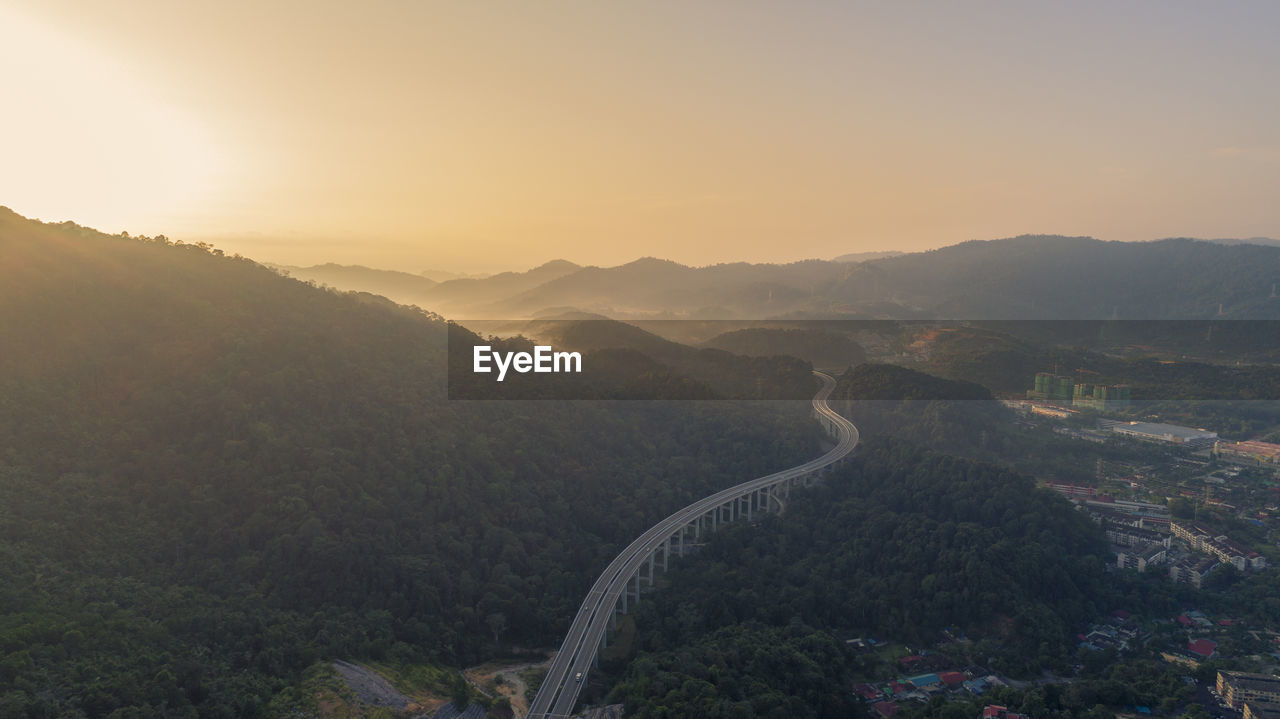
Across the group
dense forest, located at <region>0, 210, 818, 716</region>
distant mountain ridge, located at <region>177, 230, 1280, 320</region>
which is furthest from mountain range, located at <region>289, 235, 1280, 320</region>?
dense forest, located at <region>0, 210, 818, 716</region>

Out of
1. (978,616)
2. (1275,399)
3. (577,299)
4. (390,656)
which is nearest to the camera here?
(390,656)

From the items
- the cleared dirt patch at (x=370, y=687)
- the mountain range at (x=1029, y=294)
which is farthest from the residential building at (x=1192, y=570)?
the mountain range at (x=1029, y=294)

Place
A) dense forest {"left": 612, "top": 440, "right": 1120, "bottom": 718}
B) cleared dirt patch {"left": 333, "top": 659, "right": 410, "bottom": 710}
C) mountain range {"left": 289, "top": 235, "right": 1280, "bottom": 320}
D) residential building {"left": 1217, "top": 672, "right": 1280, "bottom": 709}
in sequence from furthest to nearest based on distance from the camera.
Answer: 1. mountain range {"left": 289, "top": 235, "right": 1280, "bottom": 320}
2. residential building {"left": 1217, "top": 672, "right": 1280, "bottom": 709}
3. dense forest {"left": 612, "top": 440, "right": 1120, "bottom": 718}
4. cleared dirt patch {"left": 333, "top": 659, "right": 410, "bottom": 710}

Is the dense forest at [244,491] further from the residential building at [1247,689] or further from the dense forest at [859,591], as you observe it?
the residential building at [1247,689]

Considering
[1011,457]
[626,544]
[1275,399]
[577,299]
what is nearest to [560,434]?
[626,544]

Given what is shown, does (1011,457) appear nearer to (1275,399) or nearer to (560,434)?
(1275,399)

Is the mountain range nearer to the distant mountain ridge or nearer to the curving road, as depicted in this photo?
the distant mountain ridge

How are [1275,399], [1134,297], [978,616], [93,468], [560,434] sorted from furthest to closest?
[1134,297] → [1275,399] → [560,434] → [978,616] → [93,468]
